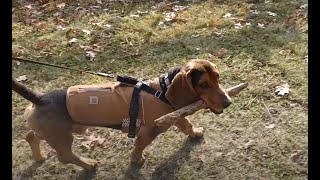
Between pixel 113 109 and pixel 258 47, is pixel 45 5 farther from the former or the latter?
pixel 113 109

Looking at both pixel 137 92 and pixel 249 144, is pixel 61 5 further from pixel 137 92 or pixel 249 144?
pixel 249 144

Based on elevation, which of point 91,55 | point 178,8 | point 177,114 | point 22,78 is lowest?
point 22,78

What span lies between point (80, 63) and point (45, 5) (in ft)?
8.65

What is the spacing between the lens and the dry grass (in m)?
4.71

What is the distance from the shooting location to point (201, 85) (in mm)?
4168

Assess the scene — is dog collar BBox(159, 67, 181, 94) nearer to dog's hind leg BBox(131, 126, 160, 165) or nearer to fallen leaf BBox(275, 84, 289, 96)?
dog's hind leg BBox(131, 126, 160, 165)

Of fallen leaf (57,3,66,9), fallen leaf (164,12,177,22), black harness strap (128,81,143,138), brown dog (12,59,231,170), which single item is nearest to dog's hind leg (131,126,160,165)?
brown dog (12,59,231,170)

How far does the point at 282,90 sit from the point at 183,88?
1.86m

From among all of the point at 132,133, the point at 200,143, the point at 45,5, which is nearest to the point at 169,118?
the point at 132,133

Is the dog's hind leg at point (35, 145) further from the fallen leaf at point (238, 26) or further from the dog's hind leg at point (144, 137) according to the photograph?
the fallen leaf at point (238, 26)

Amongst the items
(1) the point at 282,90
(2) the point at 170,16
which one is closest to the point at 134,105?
(1) the point at 282,90

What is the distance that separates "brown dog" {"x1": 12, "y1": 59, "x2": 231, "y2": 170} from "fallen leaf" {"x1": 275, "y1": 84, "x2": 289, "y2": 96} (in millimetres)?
1507

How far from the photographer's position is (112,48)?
6887 millimetres

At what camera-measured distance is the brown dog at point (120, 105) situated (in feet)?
13.7
